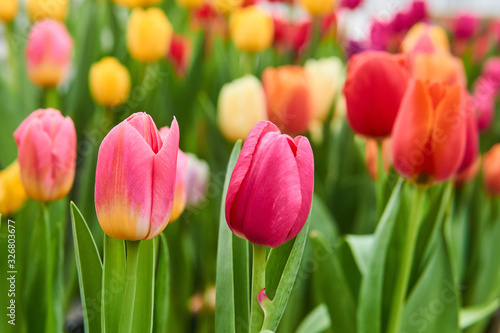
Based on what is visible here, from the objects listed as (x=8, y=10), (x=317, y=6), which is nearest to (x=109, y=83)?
(x=8, y=10)

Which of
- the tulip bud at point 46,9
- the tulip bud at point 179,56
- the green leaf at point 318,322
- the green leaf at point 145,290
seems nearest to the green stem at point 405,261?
the green leaf at point 318,322

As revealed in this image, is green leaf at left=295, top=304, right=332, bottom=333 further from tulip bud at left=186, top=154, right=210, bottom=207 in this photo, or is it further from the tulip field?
tulip bud at left=186, top=154, right=210, bottom=207

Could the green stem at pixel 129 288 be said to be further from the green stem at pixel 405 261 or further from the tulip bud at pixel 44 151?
the green stem at pixel 405 261

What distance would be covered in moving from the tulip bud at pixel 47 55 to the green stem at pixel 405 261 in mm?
515

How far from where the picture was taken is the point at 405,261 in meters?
0.50

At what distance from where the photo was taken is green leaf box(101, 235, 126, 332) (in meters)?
0.34

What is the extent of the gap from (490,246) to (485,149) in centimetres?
33

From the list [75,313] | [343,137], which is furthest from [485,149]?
[75,313]

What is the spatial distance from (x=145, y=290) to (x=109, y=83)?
504 millimetres

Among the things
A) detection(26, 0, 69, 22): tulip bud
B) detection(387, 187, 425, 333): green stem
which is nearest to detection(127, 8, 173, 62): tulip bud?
detection(26, 0, 69, 22): tulip bud

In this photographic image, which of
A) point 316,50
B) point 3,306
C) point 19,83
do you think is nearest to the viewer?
point 3,306

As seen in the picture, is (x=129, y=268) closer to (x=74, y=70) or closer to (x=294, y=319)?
(x=294, y=319)

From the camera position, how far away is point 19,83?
964 millimetres

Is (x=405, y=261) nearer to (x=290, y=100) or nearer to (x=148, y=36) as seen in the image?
(x=290, y=100)
